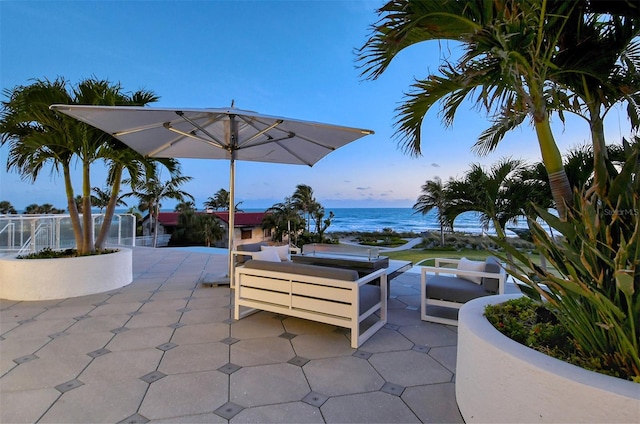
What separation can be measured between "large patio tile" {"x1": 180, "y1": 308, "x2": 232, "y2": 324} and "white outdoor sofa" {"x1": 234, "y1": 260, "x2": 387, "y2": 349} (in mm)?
215

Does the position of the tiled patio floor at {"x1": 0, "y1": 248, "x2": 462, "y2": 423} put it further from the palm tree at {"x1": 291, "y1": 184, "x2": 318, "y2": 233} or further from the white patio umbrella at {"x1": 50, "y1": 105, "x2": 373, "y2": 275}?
the palm tree at {"x1": 291, "y1": 184, "x2": 318, "y2": 233}

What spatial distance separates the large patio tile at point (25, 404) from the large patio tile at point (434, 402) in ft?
7.26

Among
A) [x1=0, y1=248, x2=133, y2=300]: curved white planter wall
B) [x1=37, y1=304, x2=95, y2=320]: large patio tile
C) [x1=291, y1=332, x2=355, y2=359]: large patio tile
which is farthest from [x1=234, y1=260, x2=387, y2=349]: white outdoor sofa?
[x1=0, y1=248, x2=133, y2=300]: curved white planter wall

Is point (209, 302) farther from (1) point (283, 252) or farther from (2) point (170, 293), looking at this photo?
(1) point (283, 252)

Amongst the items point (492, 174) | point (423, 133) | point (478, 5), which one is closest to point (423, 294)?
point (492, 174)

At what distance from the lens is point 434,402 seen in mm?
1990

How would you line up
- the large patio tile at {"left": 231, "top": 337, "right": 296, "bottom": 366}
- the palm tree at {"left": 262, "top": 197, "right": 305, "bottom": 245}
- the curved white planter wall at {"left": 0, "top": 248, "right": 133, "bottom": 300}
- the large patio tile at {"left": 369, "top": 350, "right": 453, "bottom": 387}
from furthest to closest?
the palm tree at {"left": 262, "top": 197, "right": 305, "bottom": 245}
the curved white planter wall at {"left": 0, "top": 248, "right": 133, "bottom": 300}
the large patio tile at {"left": 231, "top": 337, "right": 296, "bottom": 366}
the large patio tile at {"left": 369, "top": 350, "right": 453, "bottom": 387}

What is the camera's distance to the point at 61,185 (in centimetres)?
495

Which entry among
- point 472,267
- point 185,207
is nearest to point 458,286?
point 472,267

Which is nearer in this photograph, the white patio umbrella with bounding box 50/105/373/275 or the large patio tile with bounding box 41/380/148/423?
the large patio tile with bounding box 41/380/148/423

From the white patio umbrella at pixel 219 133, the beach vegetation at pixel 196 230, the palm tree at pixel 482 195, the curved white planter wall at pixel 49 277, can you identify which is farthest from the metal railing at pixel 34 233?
the beach vegetation at pixel 196 230

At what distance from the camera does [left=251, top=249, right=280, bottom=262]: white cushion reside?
4.50 metres

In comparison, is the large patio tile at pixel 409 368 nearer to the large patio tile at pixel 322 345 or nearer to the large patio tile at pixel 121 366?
the large patio tile at pixel 322 345

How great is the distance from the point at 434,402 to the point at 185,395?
1596mm
